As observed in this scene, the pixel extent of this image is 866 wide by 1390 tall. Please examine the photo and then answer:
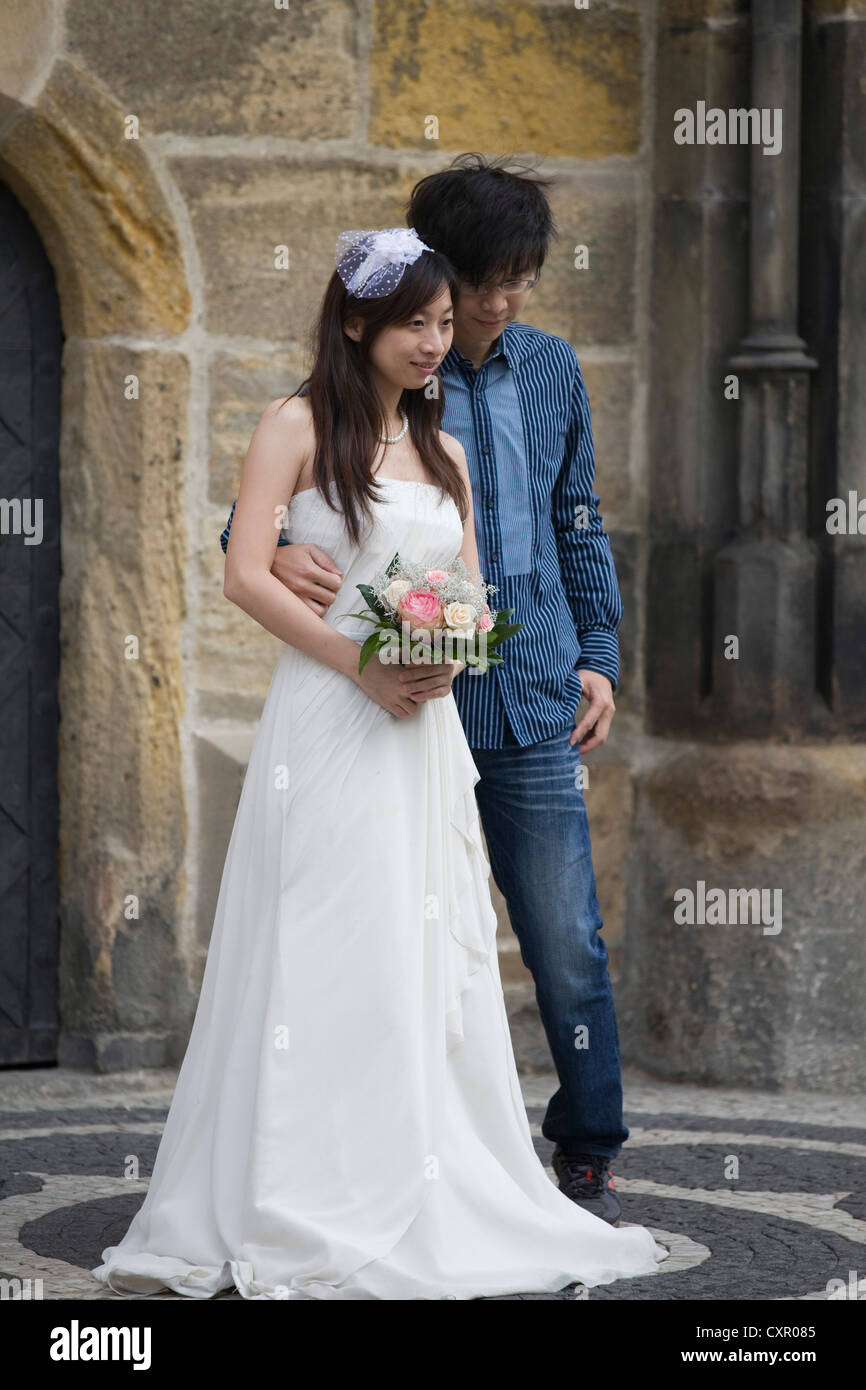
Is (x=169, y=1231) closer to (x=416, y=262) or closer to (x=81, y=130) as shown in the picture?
(x=416, y=262)

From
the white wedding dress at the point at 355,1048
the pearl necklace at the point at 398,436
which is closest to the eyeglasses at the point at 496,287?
the pearl necklace at the point at 398,436

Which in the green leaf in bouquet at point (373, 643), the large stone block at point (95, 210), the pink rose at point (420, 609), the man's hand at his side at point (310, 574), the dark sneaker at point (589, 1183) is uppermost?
the large stone block at point (95, 210)

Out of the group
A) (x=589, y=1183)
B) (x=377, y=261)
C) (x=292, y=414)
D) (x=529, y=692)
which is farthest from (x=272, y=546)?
(x=589, y=1183)

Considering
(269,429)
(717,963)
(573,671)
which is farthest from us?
(717,963)

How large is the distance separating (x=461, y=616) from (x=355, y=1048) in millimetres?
749

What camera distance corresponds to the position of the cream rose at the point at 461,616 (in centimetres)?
329

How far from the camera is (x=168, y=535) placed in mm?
5223

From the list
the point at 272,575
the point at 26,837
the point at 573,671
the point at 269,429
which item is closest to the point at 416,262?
the point at 269,429

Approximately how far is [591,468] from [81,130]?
1.76 metres

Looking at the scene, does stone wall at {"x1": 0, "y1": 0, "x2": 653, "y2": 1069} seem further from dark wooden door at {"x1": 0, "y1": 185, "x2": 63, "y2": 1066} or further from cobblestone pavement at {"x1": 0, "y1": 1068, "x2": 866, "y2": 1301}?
cobblestone pavement at {"x1": 0, "y1": 1068, "x2": 866, "y2": 1301}

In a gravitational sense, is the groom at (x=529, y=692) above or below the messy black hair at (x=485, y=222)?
below

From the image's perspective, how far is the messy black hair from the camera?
12.1 feet

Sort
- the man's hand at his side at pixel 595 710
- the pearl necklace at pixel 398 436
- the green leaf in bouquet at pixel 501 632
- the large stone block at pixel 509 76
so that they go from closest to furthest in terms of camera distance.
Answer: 1. the green leaf in bouquet at pixel 501 632
2. the pearl necklace at pixel 398 436
3. the man's hand at his side at pixel 595 710
4. the large stone block at pixel 509 76

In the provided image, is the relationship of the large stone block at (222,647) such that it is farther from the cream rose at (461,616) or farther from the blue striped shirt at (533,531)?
the cream rose at (461,616)
